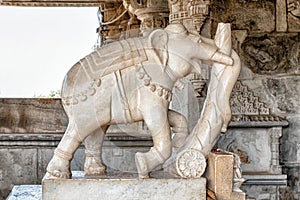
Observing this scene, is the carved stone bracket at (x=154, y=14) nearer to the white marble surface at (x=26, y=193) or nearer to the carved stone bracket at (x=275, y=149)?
the carved stone bracket at (x=275, y=149)

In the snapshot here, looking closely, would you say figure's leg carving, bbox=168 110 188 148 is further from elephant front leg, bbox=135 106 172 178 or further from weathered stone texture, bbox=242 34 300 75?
weathered stone texture, bbox=242 34 300 75

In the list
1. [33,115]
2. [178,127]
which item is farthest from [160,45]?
[33,115]

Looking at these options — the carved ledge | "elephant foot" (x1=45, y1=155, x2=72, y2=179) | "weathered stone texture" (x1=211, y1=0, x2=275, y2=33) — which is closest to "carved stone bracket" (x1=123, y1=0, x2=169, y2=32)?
"weathered stone texture" (x1=211, y1=0, x2=275, y2=33)

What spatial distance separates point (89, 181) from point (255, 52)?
2.43 meters

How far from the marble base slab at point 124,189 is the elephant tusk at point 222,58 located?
455 millimetres

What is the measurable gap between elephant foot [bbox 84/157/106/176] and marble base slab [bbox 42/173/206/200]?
0.64 feet

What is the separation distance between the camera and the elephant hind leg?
2.21 meters

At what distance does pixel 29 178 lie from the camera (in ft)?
13.8

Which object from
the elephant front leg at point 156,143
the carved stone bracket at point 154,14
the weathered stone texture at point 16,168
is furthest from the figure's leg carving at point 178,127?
the carved stone bracket at point 154,14

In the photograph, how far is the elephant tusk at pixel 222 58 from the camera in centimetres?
206

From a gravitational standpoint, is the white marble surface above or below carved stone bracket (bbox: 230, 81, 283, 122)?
below

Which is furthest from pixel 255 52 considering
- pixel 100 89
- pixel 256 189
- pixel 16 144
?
pixel 100 89

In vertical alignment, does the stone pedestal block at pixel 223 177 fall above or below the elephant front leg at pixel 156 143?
below

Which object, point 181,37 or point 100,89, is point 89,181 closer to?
point 100,89
